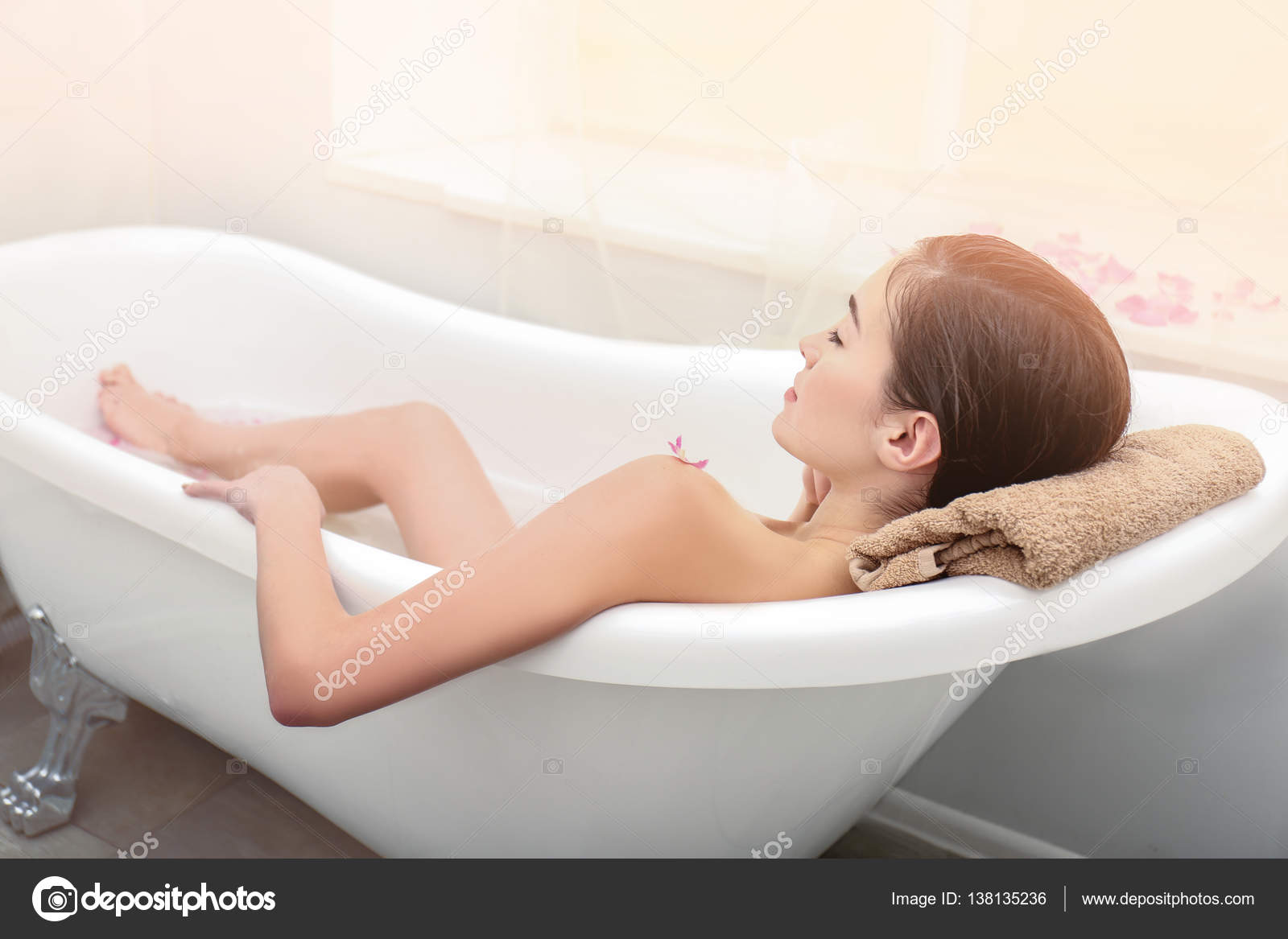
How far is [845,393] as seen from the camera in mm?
951

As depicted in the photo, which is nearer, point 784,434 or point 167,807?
point 784,434

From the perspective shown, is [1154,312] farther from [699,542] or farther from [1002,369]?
[699,542]

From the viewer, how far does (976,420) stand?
875 millimetres

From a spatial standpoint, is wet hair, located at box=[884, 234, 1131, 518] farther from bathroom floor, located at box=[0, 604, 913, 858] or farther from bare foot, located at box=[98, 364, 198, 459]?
bare foot, located at box=[98, 364, 198, 459]

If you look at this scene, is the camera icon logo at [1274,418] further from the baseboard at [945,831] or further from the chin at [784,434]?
the baseboard at [945,831]

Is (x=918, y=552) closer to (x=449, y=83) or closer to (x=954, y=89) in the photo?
(x=954, y=89)

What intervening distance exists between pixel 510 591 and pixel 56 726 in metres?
0.87

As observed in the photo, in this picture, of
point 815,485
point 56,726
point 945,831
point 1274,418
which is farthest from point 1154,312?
point 56,726

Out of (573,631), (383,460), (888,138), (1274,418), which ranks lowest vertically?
(573,631)

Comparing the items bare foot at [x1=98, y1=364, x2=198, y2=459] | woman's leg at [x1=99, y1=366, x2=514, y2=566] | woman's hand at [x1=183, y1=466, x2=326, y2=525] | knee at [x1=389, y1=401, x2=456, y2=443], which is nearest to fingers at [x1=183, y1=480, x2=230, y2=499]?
woman's hand at [x1=183, y1=466, x2=326, y2=525]
